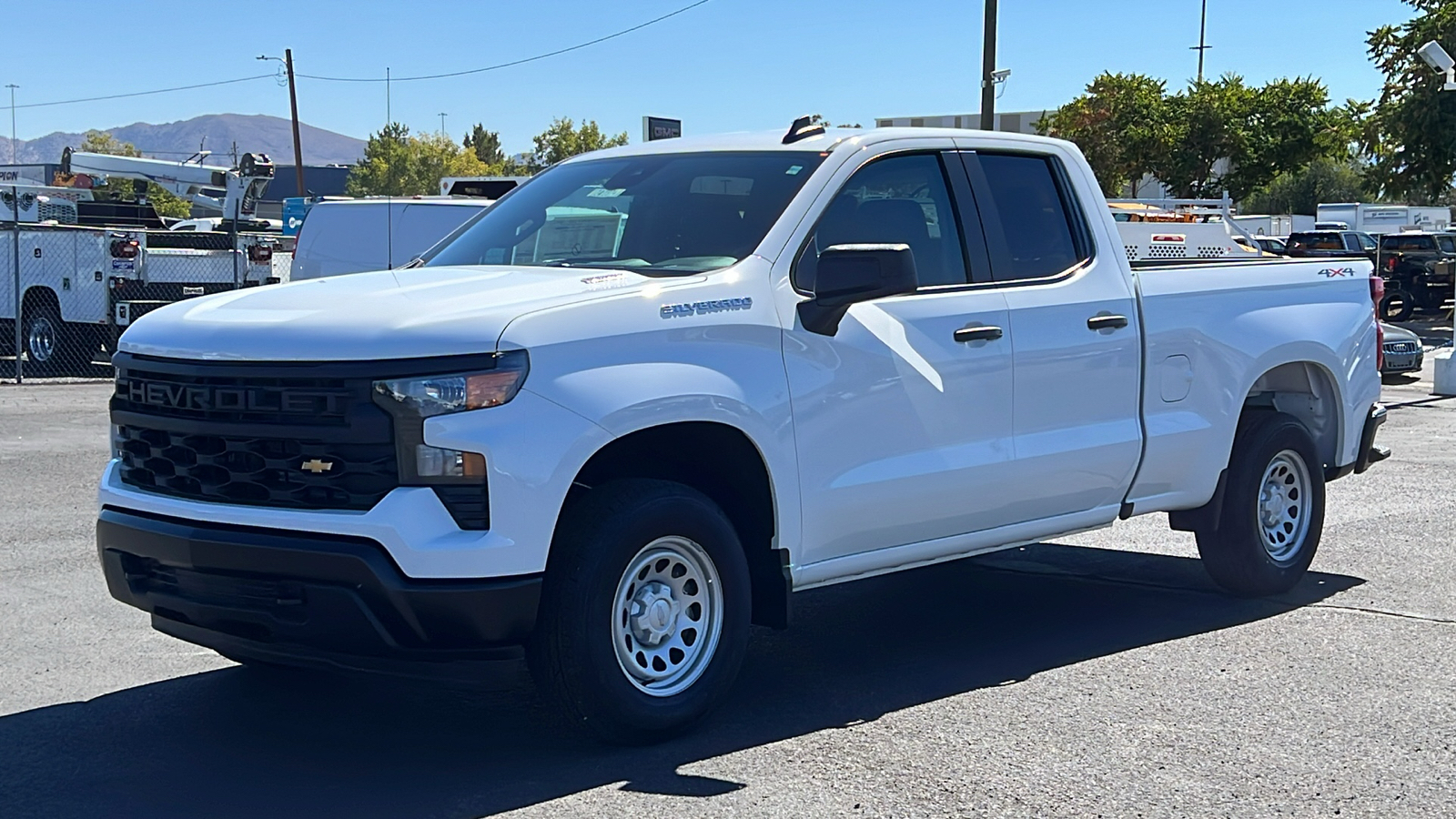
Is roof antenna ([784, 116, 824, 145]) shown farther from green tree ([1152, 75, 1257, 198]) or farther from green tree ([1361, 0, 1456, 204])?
green tree ([1152, 75, 1257, 198])

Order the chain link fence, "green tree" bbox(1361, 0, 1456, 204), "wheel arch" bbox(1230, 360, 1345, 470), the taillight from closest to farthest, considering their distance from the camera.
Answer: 1. "wheel arch" bbox(1230, 360, 1345, 470)
2. the taillight
3. the chain link fence
4. "green tree" bbox(1361, 0, 1456, 204)

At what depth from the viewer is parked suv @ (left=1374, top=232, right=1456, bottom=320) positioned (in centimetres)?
3497

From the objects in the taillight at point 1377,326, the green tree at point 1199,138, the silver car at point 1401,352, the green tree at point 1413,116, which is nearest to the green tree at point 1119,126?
the green tree at point 1199,138

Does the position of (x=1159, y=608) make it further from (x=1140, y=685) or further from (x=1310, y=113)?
(x=1310, y=113)

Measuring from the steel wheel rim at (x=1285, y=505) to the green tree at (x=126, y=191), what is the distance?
2444cm

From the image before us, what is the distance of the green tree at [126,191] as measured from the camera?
114 ft

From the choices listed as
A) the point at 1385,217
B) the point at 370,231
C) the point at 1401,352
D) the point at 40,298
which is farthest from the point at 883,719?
the point at 1385,217

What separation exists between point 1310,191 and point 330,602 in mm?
93603

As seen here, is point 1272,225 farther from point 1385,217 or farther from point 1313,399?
point 1313,399

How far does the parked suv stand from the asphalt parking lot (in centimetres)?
2925

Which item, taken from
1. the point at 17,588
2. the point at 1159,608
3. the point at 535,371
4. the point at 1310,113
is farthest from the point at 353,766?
the point at 1310,113

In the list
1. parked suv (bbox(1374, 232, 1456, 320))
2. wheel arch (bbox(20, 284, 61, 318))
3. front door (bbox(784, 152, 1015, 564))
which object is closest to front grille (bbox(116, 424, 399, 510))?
front door (bbox(784, 152, 1015, 564))

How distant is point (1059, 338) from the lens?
641 cm

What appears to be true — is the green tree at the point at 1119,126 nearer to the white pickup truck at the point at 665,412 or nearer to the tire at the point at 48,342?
the tire at the point at 48,342
